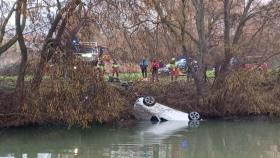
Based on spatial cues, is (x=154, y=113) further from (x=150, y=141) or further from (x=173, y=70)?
(x=150, y=141)

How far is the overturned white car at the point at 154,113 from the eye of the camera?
85.3ft

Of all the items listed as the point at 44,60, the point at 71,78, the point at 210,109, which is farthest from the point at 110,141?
the point at 210,109

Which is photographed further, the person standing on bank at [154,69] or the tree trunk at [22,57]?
the person standing on bank at [154,69]

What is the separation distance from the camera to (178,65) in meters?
34.5

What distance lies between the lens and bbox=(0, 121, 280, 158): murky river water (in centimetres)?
1747

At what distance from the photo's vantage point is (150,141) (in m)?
19.7

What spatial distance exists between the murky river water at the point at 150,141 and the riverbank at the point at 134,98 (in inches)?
27.2

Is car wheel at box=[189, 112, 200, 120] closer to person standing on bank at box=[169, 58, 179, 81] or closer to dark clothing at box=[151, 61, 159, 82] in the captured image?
dark clothing at box=[151, 61, 159, 82]

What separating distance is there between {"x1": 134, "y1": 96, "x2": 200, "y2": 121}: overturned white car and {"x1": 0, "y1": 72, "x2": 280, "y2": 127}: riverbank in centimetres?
43

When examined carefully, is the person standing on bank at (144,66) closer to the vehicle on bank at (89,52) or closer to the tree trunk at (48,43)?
the vehicle on bank at (89,52)

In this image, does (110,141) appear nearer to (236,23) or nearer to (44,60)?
(44,60)


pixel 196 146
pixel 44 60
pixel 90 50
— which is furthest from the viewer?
pixel 90 50

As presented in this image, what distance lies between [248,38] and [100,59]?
28.6ft

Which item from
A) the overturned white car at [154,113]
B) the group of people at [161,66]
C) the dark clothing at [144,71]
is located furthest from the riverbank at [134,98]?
the dark clothing at [144,71]
